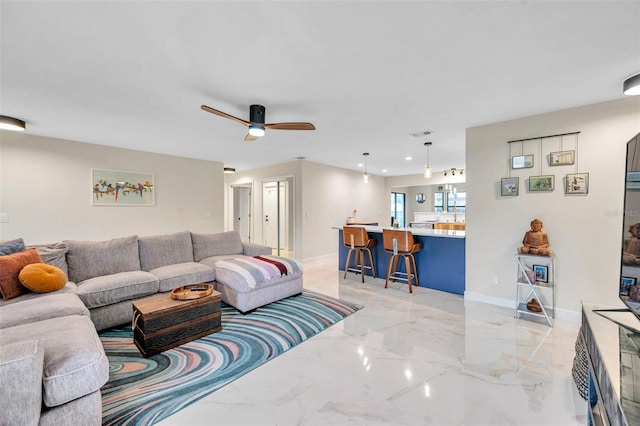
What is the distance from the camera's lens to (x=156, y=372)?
1.99 meters

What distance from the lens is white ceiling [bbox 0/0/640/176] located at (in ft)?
4.82

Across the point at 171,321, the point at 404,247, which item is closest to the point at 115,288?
the point at 171,321

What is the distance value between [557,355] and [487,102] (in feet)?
7.81

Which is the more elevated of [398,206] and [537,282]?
[398,206]

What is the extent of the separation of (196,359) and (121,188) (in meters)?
3.88

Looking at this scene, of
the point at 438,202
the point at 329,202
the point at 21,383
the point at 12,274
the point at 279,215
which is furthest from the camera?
the point at 438,202

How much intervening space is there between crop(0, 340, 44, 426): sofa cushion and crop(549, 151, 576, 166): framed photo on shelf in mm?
4407

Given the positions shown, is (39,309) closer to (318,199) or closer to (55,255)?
(55,255)

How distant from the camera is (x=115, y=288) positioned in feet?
8.70

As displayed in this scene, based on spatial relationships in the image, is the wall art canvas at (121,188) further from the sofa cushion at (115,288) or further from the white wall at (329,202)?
the white wall at (329,202)

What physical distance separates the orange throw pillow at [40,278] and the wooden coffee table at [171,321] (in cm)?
72

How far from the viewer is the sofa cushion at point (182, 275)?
9.94 ft

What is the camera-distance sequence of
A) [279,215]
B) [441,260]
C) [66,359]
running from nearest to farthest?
[66,359], [441,260], [279,215]

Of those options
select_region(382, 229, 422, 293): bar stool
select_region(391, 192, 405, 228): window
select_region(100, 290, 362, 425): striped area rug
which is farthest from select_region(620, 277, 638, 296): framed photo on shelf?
select_region(391, 192, 405, 228): window
